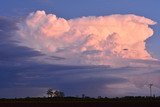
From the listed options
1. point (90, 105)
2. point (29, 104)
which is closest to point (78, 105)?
point (90, 105)

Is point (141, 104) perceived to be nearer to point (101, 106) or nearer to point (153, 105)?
point (153, 105)

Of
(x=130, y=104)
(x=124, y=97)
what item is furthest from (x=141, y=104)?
(x=124, y=97)

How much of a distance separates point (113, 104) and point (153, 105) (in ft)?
23.7

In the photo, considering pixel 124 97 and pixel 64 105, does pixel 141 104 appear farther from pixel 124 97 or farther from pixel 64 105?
pixel 124 97

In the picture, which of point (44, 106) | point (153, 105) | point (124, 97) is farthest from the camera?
point (124, 97)

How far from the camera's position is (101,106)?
82.2m

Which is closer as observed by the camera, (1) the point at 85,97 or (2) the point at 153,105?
(2) the point at 153,105

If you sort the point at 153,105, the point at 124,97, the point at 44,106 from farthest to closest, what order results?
the point at 124,97, the point at 44,106, the point at 153,105

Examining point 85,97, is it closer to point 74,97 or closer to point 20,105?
point 74,97

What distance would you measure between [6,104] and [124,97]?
36.1m

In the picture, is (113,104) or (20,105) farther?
(20,105)

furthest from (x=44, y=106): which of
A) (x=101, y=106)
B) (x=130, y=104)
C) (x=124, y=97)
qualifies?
(x=124, y=97)

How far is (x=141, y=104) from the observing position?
261ft

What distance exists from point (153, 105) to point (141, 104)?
2377 mm
